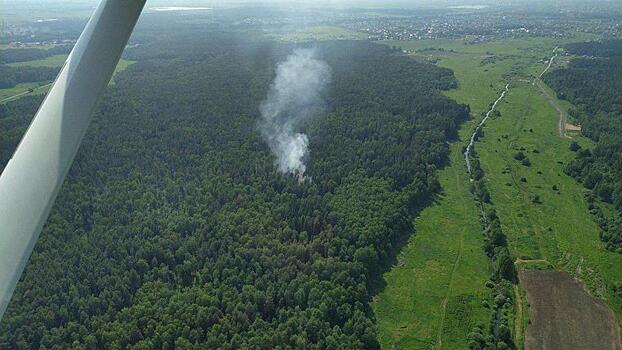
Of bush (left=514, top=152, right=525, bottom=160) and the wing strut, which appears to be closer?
the wing strut

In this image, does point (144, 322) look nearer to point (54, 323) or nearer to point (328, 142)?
point (54, 323)

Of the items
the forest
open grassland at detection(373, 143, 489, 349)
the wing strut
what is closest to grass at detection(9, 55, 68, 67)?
the forest

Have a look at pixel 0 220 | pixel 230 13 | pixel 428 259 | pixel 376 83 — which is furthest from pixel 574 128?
pixel 230 13

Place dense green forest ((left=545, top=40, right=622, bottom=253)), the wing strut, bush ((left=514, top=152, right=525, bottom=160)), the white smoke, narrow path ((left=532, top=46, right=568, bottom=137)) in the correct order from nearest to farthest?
the wing strut → dense green forest ((left=545, top=40, right=622, bottom=253)) → the white smoke → bush ((left=514, top=152, right=525, bottom=160)) → narrow path ((left=532, top=46, right=568, bottom=137))

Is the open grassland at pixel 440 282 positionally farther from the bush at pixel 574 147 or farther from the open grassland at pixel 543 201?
the bush at pixel 574 147

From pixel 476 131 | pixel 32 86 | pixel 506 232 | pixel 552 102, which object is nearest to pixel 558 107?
pixel 552 102

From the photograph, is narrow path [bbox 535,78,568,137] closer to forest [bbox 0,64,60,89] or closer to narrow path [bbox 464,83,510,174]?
narrow path [bbox 464,83,510,174]

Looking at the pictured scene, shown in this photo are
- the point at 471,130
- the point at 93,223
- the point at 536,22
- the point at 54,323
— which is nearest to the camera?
the point at 54,323

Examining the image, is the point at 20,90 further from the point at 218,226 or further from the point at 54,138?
the point at 54,138
